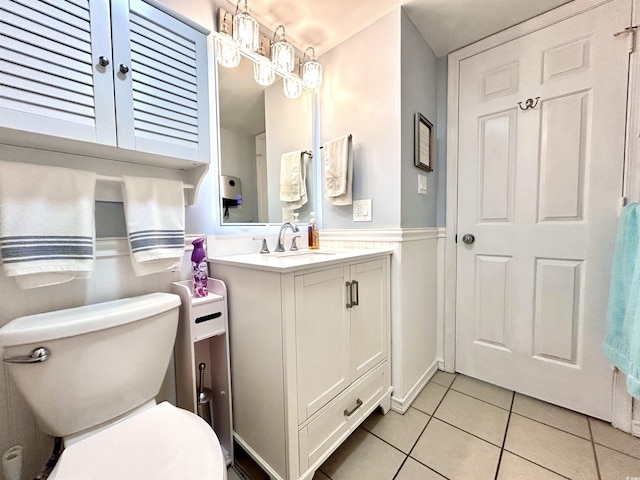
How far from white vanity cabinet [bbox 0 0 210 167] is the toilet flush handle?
0.59 meters

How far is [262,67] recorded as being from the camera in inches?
60.3

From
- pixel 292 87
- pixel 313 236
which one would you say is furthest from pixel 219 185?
pixel 292 87

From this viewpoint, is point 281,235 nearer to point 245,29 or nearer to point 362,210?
point 362,210

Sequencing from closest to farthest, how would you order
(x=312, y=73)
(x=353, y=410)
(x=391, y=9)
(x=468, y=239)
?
(x=353, y=410), (x=391, y=9), (x=312, y=73), (x=468, y=239)

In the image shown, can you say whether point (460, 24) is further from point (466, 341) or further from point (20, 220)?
point (20, 220)

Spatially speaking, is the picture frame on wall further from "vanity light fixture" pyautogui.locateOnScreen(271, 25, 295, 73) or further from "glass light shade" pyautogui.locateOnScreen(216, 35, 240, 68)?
"glass light shade" pyautogui.locateOnScreen(216, 35, 240, 68)

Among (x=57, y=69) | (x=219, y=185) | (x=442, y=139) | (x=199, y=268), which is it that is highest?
(x=442, y=139)

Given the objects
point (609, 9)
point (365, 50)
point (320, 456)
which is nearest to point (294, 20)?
point (365, 50)

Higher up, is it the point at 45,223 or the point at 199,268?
the point at 45,223

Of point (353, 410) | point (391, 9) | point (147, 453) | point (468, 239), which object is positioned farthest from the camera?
point (468, 239)

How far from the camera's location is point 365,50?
1551mm

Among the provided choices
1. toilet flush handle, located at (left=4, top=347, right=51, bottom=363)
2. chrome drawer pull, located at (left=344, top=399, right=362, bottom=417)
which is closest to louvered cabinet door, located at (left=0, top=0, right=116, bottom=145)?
toilet flush handle, located at (left=4, top=347, right=51, bottom=363)

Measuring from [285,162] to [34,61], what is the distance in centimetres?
116

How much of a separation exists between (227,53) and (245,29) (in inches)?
6.1
